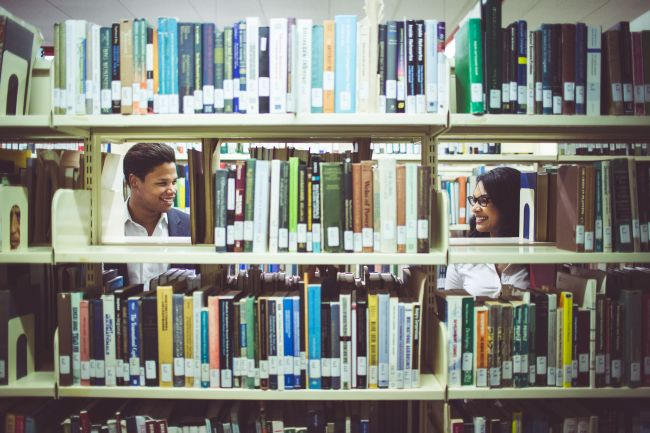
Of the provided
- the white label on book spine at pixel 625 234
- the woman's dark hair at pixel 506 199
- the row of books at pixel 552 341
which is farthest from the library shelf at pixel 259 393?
the woman's dark hair at pixel 506 199

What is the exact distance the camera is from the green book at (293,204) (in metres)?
1.26

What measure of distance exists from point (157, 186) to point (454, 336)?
1.54 m

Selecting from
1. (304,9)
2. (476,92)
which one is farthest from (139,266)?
(304,9)

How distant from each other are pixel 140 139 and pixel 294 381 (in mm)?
1099

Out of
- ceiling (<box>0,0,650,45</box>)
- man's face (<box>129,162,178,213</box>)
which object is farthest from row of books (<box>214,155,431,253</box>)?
ceiling (<box>0,0,650,45</box>)

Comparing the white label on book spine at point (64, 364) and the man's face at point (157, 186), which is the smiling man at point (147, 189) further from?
the white label on book spine at point (64, 364)

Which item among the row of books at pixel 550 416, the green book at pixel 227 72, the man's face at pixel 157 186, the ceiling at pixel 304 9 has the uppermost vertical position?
the ceiling at pixel 304 9

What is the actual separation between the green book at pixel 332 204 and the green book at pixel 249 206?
8.6 inches

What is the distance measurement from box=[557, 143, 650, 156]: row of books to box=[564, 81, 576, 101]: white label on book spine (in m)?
2.47

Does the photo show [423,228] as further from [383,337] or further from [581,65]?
[581,65]

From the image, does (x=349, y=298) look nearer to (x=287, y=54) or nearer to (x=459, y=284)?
(x=287, y=54)

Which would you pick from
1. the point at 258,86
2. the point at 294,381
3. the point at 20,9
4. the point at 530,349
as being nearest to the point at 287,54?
the point at 258,86

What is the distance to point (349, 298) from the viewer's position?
1264 mm

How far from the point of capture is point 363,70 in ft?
4.09
